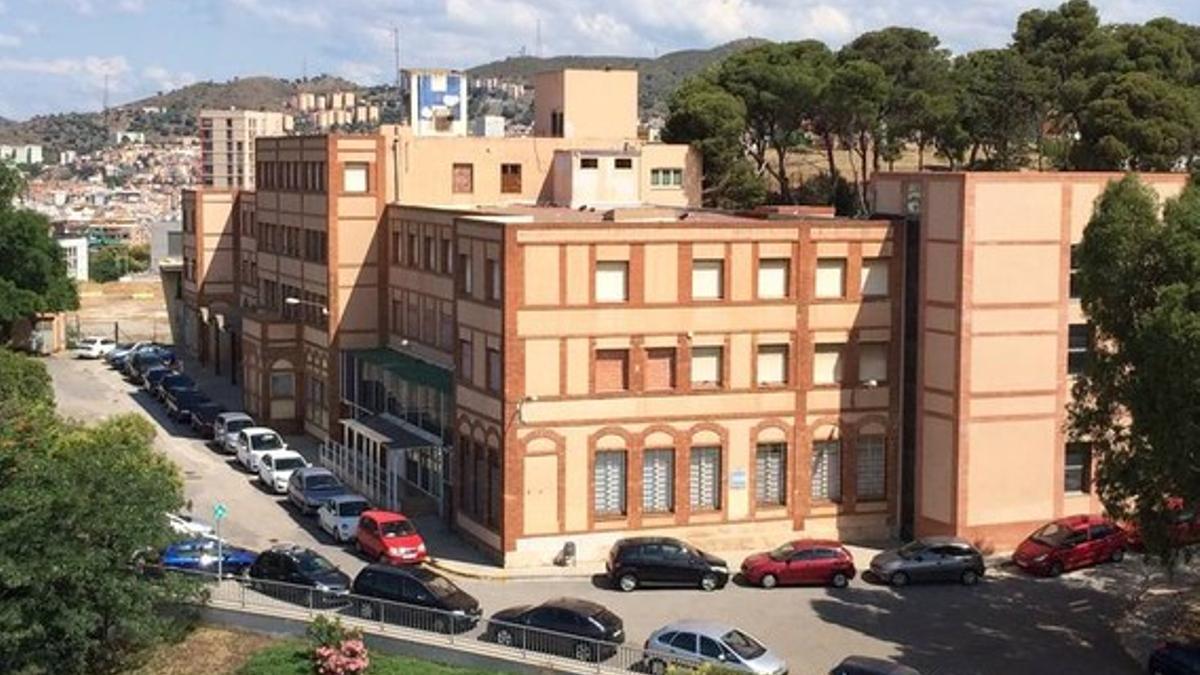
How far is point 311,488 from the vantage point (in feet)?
170

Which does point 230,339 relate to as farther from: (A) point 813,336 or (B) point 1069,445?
(B) point 1069,445

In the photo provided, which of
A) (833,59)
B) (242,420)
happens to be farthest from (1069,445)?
(833,59)

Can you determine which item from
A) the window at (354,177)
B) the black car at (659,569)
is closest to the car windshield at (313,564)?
the black car at (659,569)

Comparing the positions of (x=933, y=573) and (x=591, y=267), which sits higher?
(x=591, y=267)

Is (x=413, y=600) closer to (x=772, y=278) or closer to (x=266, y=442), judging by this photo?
(x=772, y=278)

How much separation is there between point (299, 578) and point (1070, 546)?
21835 millimetres

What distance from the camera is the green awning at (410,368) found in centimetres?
5209

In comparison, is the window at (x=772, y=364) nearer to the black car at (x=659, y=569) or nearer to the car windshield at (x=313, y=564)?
the black car at (x=659, y=569)

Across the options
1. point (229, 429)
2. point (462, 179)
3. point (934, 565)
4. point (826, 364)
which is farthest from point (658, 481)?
point (462, 179)

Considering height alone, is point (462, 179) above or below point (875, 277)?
above

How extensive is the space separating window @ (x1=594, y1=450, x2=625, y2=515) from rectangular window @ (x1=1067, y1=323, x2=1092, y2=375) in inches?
546

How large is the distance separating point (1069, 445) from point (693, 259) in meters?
12.8

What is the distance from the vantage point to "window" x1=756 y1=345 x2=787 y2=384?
46875 millimetres

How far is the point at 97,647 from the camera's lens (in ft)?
126
